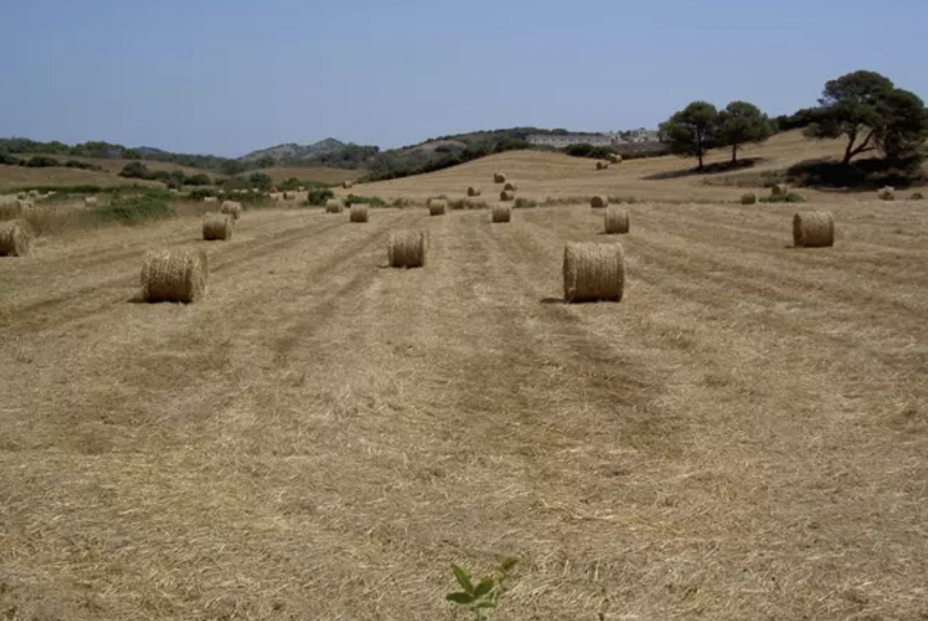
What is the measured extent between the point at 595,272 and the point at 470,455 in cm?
730

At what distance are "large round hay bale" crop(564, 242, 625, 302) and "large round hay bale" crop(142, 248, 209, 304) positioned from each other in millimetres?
5526

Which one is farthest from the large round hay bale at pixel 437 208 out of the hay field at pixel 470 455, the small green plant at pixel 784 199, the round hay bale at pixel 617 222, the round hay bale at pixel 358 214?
the hay field at pixel 470 455

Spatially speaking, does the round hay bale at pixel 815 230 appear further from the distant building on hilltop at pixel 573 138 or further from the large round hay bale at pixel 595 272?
the distant building on hilltop at pixel 573 138

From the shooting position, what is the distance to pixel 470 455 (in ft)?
24.6

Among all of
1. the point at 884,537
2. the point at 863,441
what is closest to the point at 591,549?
the point at 884,537

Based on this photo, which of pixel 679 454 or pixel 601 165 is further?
pixel 601 165

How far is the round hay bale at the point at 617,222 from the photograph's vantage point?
87.6 feet

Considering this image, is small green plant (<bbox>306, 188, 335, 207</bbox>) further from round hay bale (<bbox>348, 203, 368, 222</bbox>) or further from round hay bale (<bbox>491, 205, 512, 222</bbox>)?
round hay bale (<bbox>491, 205, 512, 222</bbox>)

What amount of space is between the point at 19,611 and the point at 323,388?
455 centimetres

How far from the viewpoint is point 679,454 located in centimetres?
737

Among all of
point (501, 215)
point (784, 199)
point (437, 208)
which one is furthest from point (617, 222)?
point (784, 199)

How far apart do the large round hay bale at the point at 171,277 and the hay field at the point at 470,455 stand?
449 millimetres

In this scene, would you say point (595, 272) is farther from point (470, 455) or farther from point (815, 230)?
point (815, 230)

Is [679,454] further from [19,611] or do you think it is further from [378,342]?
[378,342]
